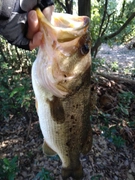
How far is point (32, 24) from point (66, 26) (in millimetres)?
265

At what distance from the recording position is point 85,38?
166 cm

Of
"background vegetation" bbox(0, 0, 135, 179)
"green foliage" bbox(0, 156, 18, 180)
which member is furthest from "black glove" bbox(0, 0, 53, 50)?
"green foliage" bbox(0, 156, 18, 180)

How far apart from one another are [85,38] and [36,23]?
14.1 inches

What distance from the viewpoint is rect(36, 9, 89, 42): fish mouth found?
1529mm

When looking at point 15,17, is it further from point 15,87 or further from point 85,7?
point 85,7

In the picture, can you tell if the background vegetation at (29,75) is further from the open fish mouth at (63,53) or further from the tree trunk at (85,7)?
the open fish mouth at (63,53)

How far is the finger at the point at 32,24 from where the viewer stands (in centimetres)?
146

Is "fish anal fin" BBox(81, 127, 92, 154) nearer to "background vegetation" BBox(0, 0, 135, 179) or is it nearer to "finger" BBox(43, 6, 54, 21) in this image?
"background vegetation" BBox(0, 0, 135, 179)

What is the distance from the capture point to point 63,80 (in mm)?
1775

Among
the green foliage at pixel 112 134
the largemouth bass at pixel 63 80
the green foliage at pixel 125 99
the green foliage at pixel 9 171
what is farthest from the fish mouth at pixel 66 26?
the green foliage at pixel 125 99

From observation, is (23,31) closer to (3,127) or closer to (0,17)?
(0,17)

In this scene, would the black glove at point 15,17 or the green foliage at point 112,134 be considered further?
the green foliage at point 112,134

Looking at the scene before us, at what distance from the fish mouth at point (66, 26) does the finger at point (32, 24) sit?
1.5 inches

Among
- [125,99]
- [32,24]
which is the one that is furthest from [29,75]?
[32,24]
